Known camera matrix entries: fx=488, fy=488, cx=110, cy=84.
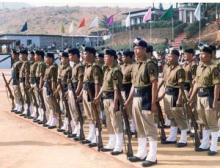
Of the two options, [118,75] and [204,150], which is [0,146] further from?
[204,150]

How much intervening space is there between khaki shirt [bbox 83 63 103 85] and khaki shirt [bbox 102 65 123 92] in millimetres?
332

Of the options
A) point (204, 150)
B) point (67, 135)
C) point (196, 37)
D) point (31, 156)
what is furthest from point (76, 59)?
point (196, 37)

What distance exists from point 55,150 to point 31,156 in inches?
25.6

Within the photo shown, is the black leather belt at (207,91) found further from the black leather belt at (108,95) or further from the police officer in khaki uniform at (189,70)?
the black leather belt at (108,95)

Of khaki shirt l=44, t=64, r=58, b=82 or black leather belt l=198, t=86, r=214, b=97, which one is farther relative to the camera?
khaki shirt l=44, t=64, r=58, b=82

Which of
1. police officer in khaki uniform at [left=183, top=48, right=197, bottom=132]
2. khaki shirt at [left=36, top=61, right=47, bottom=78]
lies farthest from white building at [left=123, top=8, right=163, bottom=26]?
police officer in khaki uniform at [left=183, top=48, right=197, bottom=132]

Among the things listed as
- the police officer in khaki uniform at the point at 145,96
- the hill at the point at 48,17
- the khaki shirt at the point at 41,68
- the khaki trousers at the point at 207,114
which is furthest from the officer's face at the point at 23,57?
the hill at the point at 48,17

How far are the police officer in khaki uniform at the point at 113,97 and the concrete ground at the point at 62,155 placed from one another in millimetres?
353

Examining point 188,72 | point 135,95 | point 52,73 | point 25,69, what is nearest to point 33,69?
point 25,69

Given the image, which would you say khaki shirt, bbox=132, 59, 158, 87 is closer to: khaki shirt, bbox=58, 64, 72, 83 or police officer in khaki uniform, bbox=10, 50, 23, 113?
khaki shirt, bbox=58, 64, 72, 83

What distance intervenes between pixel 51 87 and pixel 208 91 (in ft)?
15.4

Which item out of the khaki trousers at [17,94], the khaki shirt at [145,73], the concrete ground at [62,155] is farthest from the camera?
the khaki trousers at [17,94]

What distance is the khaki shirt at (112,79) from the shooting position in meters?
8.48

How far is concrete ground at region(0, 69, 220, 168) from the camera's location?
803 centimetres
